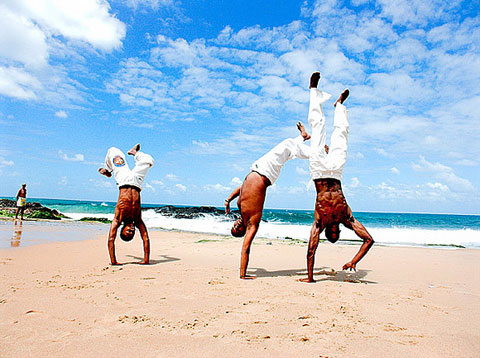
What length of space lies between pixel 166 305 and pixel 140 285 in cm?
116

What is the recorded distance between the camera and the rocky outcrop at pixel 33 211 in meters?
22.9

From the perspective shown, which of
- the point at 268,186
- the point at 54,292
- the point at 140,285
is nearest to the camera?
the point at 54,292

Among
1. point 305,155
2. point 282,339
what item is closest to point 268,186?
point 305,155

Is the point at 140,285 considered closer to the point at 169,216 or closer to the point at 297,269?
the point at 297,269

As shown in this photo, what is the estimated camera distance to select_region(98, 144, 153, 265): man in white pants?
6.53 metres

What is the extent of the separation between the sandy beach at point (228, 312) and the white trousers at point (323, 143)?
69.3 inches

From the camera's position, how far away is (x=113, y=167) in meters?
7.00

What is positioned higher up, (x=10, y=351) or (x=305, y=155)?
(x=305, y=155)

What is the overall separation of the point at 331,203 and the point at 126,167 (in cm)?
430

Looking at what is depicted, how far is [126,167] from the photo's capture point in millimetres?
6934

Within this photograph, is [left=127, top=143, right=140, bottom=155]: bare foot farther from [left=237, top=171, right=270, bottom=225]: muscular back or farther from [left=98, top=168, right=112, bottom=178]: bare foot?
[left=237, top=171, right=270, bottom=225]: muscular back

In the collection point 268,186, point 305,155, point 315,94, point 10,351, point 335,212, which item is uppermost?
point 315,94

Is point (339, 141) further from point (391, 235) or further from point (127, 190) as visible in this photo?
point (391, 235)

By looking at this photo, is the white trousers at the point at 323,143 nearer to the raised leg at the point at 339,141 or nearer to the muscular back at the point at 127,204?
the raised leg at the point at 339,141
